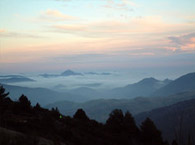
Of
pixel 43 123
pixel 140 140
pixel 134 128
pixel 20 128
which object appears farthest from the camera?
pixel 134 128

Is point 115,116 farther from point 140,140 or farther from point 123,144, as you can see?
point 123,144

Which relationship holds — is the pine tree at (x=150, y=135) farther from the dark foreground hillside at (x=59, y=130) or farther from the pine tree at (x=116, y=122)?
the pine tree at (x=116, y=122)

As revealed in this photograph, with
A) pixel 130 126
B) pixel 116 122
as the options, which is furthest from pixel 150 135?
pixel 116 122

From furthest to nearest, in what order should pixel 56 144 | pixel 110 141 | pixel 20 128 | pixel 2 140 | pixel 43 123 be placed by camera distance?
pixel 110 141 → pixel 43 123 → pixel 20 128 → pixel 56 144 → pixel 2 140

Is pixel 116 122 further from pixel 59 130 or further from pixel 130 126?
pixel 59 130

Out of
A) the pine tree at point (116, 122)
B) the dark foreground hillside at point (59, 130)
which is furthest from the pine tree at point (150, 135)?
the pine tree at point (116, 122)

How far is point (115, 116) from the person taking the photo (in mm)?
38719

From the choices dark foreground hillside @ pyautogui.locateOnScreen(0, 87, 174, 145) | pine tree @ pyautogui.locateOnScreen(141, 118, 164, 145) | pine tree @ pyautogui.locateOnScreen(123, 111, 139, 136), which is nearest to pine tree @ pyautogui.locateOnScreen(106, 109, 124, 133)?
dark foreground hillside @ pyautogui.locateOnScreen(0, 87, 174, 145)

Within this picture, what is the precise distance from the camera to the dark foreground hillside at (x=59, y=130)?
59.8ft

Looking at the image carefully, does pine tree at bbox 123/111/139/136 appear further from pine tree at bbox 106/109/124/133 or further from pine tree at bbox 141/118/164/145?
pine tree at bbox 141/118/164/145

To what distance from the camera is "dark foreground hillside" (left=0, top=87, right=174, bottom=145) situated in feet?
59.8

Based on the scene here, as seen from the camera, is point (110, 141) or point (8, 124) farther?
point (110, 141)

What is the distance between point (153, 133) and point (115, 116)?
8.06 m

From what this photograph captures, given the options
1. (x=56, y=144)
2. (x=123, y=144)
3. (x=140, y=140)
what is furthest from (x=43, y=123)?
(x=140, y=140)
